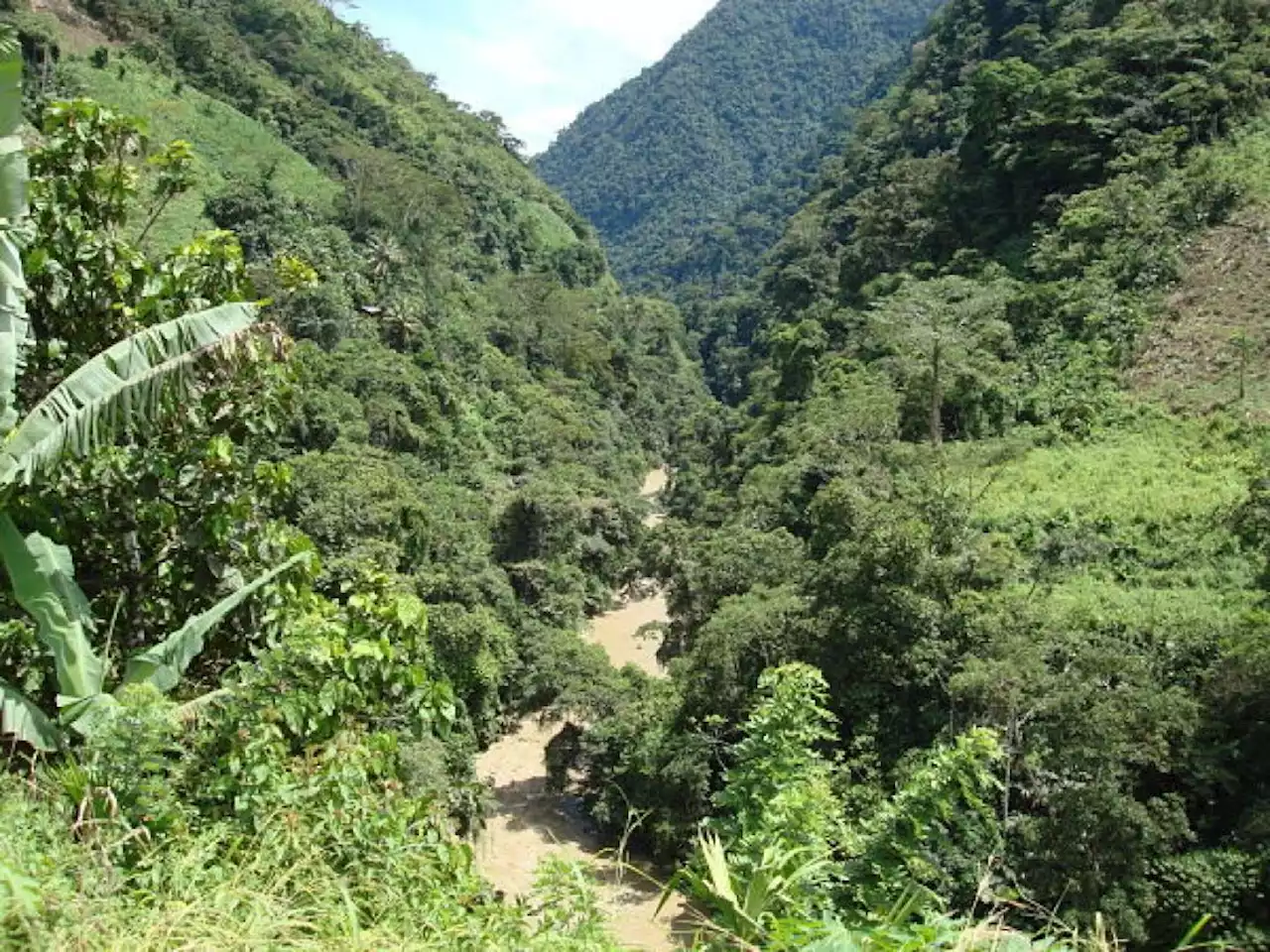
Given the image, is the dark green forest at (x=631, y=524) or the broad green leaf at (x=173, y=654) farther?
the broad green leaf at (x=173, y=654)

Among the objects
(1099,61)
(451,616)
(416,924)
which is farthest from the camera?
(1099,61)

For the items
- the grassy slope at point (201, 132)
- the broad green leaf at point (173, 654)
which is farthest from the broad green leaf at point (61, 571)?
the grassy slope at point (201, 132)

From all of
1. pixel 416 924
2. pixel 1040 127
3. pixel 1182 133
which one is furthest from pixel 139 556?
pixel 1040 127

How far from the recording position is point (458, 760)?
19.2m

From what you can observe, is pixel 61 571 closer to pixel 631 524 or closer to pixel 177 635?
pixel 177 635

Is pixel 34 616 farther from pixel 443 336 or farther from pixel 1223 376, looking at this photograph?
pixel 443 336

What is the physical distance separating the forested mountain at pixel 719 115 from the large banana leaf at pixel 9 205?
11564 cm

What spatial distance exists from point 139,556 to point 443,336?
39.1m

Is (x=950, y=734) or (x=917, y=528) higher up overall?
(x=917, y=528)

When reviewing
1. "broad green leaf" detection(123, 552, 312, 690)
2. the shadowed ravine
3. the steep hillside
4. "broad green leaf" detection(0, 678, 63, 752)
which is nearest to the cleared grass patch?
the steep hillside

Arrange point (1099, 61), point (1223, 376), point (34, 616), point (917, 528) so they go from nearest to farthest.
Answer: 1. point (34, 616)
2. point (917, 528)
3. point (1223, 376)
4. point (1099, 61)

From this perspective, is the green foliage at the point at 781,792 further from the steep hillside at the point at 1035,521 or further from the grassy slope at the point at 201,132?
the grassy slope at the point at 201,132

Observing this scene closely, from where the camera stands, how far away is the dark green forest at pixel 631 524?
13.4 ft

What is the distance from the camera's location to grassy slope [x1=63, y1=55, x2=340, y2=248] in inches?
1657
